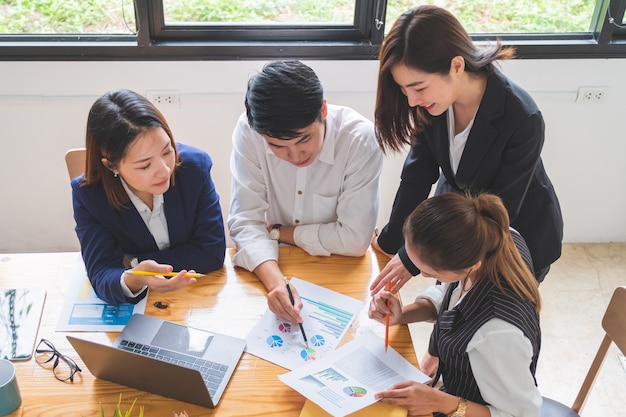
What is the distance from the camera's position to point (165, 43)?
2.49 m

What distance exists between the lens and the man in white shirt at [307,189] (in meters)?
1.60

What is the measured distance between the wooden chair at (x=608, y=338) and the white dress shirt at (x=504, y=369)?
0.35 metres

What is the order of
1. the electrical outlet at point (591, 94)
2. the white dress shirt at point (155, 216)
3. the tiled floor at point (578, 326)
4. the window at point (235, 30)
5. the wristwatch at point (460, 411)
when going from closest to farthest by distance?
the wristwatch at point (460, 411) → the white dress shirt at point (155, 216) → the tiled floor at point (578, 326) → the window at point (235, 30) → the electrical outlet at point (591, 94)

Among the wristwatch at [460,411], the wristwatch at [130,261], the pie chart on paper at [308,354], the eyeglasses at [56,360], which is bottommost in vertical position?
the wristwatch at [460,411]

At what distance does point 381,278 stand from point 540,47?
157 cm

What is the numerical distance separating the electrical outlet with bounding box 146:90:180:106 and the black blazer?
1.17 metres

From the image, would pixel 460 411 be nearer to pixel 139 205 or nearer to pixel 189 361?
pixel 189 361

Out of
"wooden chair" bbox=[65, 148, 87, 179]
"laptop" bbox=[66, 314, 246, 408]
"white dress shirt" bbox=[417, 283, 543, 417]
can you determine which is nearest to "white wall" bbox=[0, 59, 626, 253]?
"wooden chair" bbox=[65, 148, 87, 179]

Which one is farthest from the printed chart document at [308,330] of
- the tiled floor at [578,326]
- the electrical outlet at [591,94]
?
the electrical outlet at [591,94]

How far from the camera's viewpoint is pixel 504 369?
4.02 ft

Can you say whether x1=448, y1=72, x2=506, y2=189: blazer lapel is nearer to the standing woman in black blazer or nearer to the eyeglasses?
the standing woman in black blazer

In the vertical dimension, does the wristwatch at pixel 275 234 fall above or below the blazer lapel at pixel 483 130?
below

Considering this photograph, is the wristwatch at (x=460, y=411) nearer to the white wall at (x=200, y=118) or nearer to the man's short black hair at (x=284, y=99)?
the man's short black hair at (x=284, y=99)

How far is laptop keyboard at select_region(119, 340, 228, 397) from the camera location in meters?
1.30
